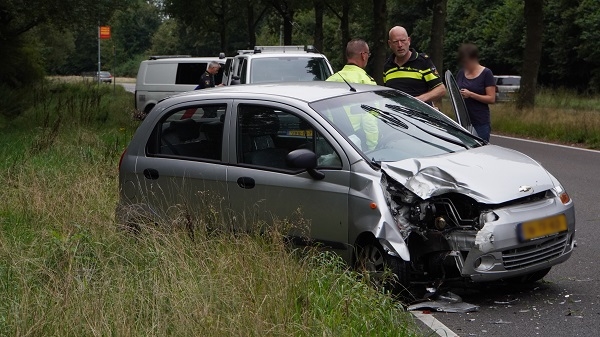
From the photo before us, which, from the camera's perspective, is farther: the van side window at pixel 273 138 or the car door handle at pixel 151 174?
the car door handle at pixel 151 174

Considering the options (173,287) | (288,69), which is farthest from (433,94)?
(288,69)

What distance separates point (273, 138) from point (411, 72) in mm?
3456

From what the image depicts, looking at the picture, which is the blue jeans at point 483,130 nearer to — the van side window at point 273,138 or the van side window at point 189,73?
the van side window at point 273,138

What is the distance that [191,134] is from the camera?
7.82m

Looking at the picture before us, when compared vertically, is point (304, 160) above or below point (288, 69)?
above

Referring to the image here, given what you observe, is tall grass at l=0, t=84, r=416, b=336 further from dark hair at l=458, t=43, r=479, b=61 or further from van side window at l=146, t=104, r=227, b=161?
dark hair at l=458, t=43, r=479, b=61

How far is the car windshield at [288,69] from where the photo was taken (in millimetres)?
16375

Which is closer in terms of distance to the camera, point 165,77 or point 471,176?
point 471,176

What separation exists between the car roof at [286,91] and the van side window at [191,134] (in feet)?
0.47

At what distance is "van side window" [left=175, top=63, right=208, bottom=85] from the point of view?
2750 cm

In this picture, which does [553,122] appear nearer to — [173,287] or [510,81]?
[173,287]

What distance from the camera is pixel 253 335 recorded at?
4953mm

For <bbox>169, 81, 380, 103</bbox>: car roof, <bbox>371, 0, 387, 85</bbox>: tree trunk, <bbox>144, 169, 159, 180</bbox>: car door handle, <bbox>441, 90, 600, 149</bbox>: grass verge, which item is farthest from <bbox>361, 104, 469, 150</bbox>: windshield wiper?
<bbox>371, 0, 387, 85</bbox>: tree trunk

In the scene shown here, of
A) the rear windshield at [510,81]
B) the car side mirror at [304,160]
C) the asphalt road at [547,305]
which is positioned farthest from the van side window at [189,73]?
the rear windshield at [510,81]
